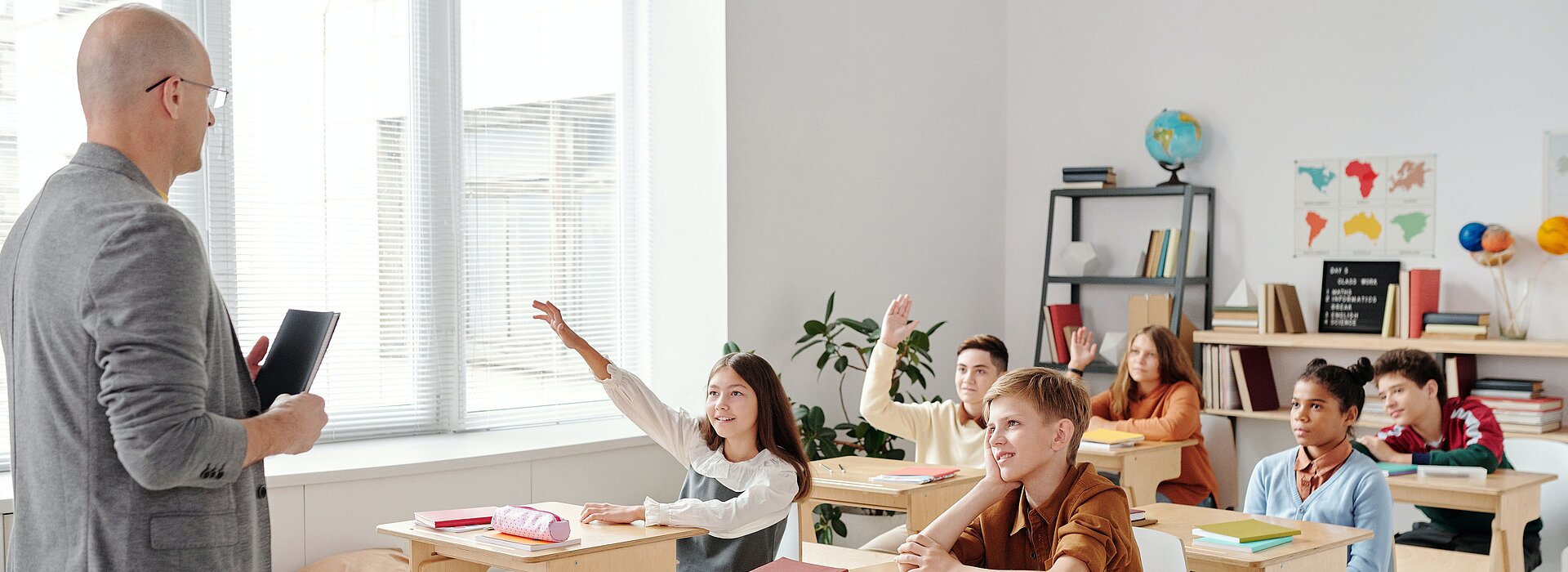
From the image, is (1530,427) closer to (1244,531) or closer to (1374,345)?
(1374,345)

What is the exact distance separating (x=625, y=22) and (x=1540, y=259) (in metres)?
3.67

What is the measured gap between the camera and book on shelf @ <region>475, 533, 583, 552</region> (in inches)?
107

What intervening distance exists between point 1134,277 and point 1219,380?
59 centimetres

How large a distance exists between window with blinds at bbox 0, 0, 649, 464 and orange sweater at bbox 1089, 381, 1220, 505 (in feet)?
6.68

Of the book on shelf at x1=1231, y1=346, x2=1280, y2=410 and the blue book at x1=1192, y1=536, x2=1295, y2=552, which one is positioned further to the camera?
the book on shelf at x1=1231, y1=346, x2=1280, y2=410

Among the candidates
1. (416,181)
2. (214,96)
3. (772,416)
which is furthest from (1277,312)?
(214,96)

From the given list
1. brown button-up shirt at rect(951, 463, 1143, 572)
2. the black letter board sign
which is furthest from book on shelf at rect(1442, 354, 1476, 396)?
brown button-up shirt at rect(951, 463, 1143, 572)

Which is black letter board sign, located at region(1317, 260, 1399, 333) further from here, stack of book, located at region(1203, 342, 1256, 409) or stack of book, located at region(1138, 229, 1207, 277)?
stack of book, located at region(1138, 229, 1207, 277)

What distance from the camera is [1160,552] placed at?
252 cm

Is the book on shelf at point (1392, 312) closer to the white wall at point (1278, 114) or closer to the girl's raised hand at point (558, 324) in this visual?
the white wall at point (1278, 114)

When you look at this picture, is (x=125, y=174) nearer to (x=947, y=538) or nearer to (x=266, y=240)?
(x=947, y=538)

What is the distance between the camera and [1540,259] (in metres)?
4.70

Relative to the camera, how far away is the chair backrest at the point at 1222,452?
186 inches

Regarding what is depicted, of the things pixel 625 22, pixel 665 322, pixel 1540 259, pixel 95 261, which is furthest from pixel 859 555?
pixel 1540 259
